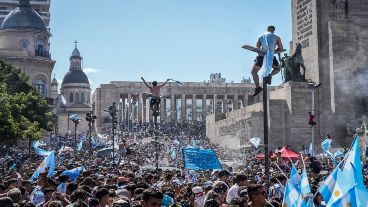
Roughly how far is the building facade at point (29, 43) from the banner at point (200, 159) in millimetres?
60637

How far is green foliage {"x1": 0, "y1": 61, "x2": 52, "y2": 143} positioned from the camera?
29828 mm

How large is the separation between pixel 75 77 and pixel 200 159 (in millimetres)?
119842

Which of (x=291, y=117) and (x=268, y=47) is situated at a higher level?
(x=268, y=47)

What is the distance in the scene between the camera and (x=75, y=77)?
133m

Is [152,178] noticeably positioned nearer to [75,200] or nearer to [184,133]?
[75,200]

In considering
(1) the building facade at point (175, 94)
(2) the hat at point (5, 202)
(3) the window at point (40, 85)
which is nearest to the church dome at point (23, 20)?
(3) the window at point (40, 85)

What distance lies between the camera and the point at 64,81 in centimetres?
13238

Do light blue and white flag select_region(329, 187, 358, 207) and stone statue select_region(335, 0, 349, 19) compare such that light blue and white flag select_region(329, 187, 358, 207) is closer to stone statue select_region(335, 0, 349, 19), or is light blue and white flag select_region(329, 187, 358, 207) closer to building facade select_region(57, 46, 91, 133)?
stone statue select_region(335, 0, 349, 19)

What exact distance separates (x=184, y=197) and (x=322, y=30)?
31383mm

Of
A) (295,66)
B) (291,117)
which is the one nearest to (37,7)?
(295,66)

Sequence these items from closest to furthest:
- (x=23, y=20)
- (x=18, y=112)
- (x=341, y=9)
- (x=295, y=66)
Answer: (x=18, y=112) → (x=295, y=66) → (x=341, y=9) → (x=23, y=20)

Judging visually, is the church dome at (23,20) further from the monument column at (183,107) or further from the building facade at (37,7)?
the monument column at (183,107)

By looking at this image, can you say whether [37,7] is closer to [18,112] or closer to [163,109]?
[163,109]

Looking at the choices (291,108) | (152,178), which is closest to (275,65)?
(152,178)
